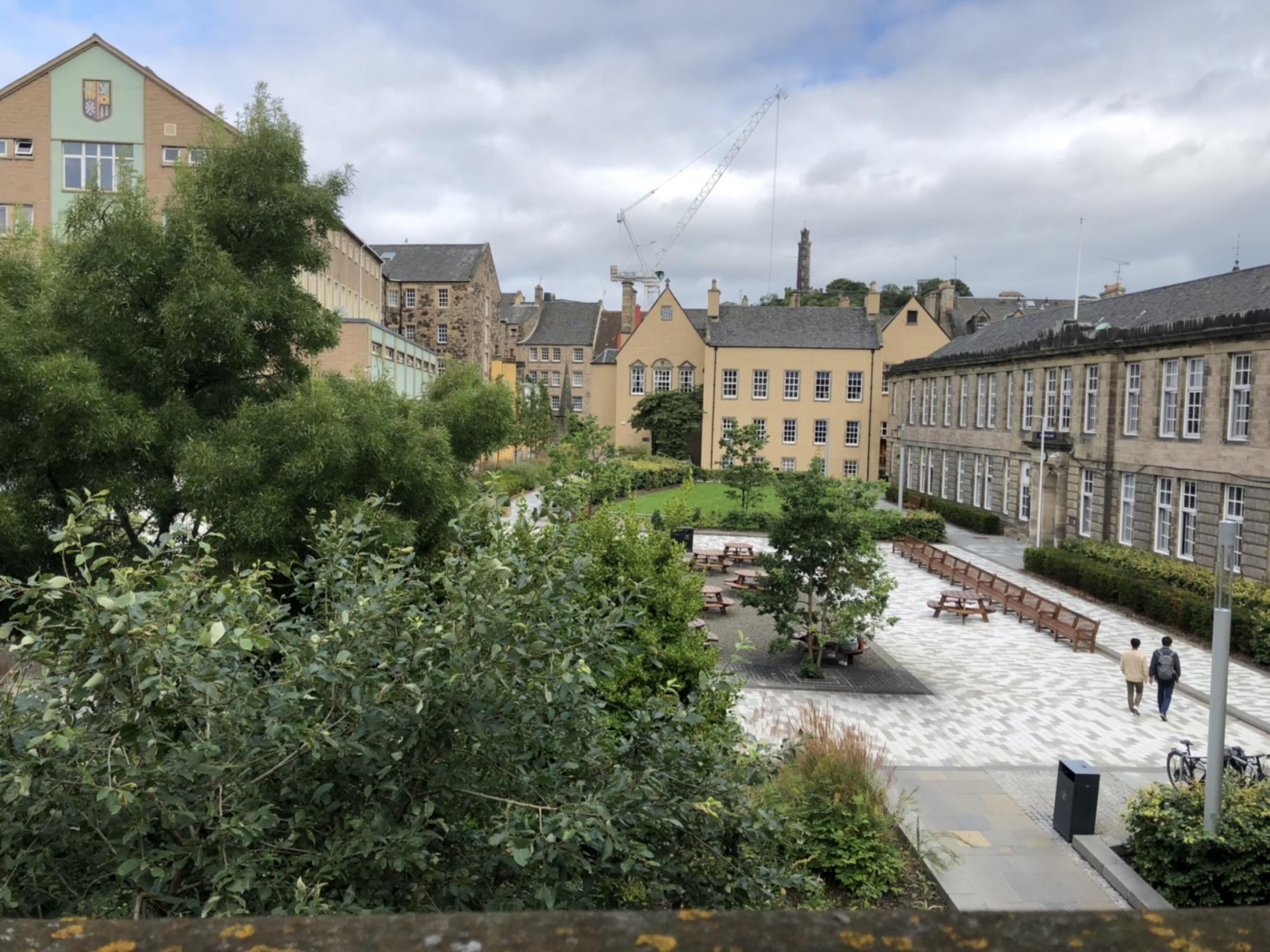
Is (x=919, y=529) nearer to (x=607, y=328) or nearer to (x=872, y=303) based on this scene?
(x=872, y=303)

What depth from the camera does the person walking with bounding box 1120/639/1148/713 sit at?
1642 centimetres

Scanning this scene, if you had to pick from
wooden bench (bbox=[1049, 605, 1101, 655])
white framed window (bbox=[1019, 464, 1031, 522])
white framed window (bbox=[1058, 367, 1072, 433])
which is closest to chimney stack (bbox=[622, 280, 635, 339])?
white framed window (bbox=[1019, 464, 1031, 522])

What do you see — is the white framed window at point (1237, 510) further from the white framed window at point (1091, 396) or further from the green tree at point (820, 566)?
the green tree at point (820, 566)

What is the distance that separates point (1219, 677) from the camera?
10.0 m

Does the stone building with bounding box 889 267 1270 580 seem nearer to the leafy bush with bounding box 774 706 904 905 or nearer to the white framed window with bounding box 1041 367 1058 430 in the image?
the white framed window with bounding box 1041 367 1058 430

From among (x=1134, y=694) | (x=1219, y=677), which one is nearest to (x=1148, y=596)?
(x=1134, y=694)

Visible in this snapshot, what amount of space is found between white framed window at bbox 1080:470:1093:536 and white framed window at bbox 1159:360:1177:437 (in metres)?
4.21

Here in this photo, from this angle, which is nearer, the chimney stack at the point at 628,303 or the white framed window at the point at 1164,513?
the white framed window at the point at 1164,513

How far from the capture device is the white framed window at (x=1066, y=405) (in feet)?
121

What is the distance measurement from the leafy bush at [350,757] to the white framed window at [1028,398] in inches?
1536

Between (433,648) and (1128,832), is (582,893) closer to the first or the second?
(433,648)

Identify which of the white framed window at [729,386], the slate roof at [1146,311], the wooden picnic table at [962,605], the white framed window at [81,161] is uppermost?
the white framed window at [81,161]

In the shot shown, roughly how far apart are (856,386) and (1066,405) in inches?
1143

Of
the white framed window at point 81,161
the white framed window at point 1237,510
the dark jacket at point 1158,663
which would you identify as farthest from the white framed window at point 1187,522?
the white framed window at point 81,161
